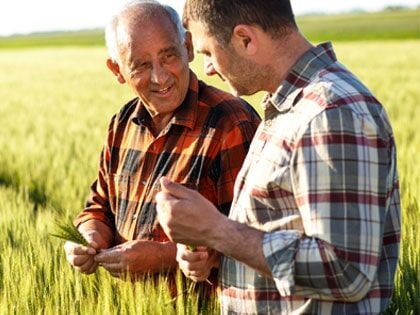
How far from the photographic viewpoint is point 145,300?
1.99 m

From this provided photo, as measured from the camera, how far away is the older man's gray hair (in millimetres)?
2352

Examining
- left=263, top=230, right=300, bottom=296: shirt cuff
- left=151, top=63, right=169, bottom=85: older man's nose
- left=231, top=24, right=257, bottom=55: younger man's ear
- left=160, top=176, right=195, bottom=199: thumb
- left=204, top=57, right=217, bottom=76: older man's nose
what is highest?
left=231, top=24, right=257, bottom=55: younger man's ear

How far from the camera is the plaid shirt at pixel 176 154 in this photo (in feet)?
7.37

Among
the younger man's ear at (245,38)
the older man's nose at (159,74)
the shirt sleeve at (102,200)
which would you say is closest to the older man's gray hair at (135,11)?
the older man's nose at (159,74)

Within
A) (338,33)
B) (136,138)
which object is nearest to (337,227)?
(136,138)

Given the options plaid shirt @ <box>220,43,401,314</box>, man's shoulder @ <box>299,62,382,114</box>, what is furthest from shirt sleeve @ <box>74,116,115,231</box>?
man's shoulder @ <box>299,62,382,114</box>

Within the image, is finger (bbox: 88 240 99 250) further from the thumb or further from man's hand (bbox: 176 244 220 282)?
the thumb

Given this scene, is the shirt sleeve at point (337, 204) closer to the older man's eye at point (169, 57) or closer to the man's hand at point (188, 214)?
the man's hand at point (188, 214)

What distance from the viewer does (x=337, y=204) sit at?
1483 millimetres

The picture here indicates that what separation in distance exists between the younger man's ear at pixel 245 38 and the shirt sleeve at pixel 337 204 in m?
0.24

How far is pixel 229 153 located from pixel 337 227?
78 cm

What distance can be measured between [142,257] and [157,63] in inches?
21.2

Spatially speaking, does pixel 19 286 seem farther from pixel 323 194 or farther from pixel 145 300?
pixel 323 194

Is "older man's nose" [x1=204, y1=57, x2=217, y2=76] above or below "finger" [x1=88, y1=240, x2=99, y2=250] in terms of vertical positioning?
above
